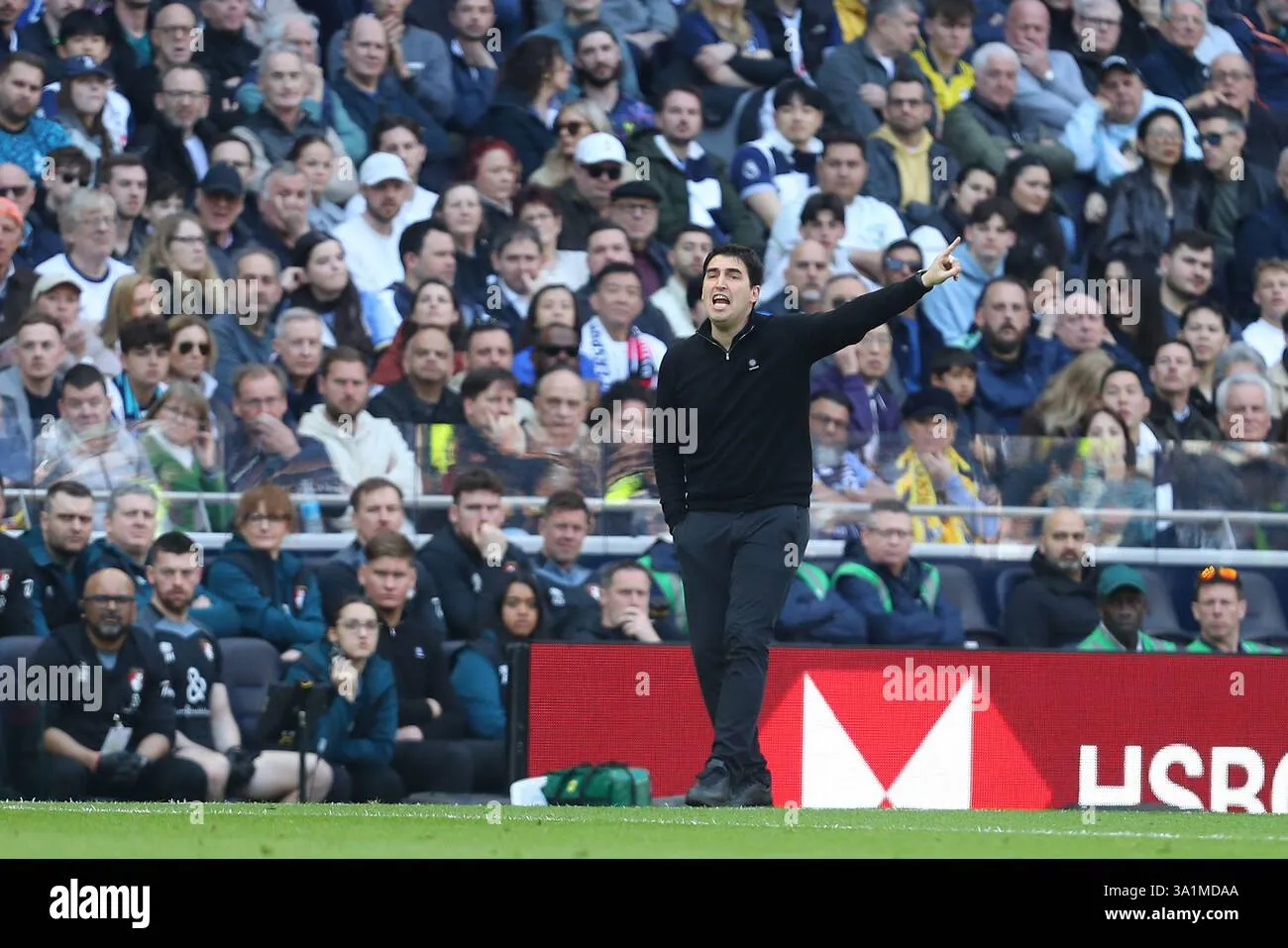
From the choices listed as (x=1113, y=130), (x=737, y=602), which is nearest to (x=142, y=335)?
(x=737, y=602)

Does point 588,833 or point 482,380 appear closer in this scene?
point 588,833

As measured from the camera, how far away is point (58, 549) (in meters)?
10.8

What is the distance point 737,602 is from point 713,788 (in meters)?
0.64

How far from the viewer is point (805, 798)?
32.5 ft

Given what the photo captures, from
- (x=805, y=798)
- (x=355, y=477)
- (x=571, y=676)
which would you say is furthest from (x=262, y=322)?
(x=805, y=798)

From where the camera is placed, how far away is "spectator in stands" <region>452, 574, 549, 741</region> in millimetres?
10859

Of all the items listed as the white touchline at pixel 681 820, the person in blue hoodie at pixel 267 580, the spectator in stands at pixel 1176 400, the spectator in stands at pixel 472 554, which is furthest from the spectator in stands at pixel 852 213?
the white touchline at pixel 681 820

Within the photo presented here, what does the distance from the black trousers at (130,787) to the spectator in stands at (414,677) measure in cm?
93

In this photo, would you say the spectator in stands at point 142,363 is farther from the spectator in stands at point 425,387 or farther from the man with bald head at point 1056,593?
the man with bald head at point 1056,593

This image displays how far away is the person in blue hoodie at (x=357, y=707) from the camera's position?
10.5 m

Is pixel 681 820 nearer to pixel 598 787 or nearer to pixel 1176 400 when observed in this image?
pixel 598 787

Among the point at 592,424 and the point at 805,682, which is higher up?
the point at 592,424
